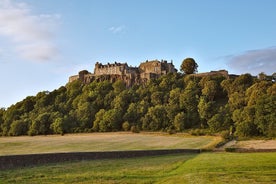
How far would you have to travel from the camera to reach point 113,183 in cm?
2067

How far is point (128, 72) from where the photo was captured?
148 metres

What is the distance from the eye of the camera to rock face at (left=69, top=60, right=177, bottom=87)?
131750 millimetres

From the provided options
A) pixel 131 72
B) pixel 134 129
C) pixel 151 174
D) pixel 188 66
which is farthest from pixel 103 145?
pixel 131 72

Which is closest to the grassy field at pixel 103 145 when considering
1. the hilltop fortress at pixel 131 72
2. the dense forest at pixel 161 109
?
the dense forest at pixel 161 109

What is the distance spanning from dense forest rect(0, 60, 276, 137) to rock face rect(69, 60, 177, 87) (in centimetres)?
1268

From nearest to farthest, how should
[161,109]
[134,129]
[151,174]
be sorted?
[151,174]
[134,129]
[161,109]

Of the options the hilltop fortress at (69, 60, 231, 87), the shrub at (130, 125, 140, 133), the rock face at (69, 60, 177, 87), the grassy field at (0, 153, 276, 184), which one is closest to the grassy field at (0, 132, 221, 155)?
the shrub at (130, 125, 140, 133)

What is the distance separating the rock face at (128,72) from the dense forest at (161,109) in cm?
1268

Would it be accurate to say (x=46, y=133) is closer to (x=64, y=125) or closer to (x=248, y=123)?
(x=64, y=125)

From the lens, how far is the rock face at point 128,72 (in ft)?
432

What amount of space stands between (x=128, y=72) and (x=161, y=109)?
194ft

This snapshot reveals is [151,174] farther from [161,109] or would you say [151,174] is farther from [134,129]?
[161,109]

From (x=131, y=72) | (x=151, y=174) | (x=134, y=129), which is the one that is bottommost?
(x=151, y=174)

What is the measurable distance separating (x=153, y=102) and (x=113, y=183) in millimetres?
80564
